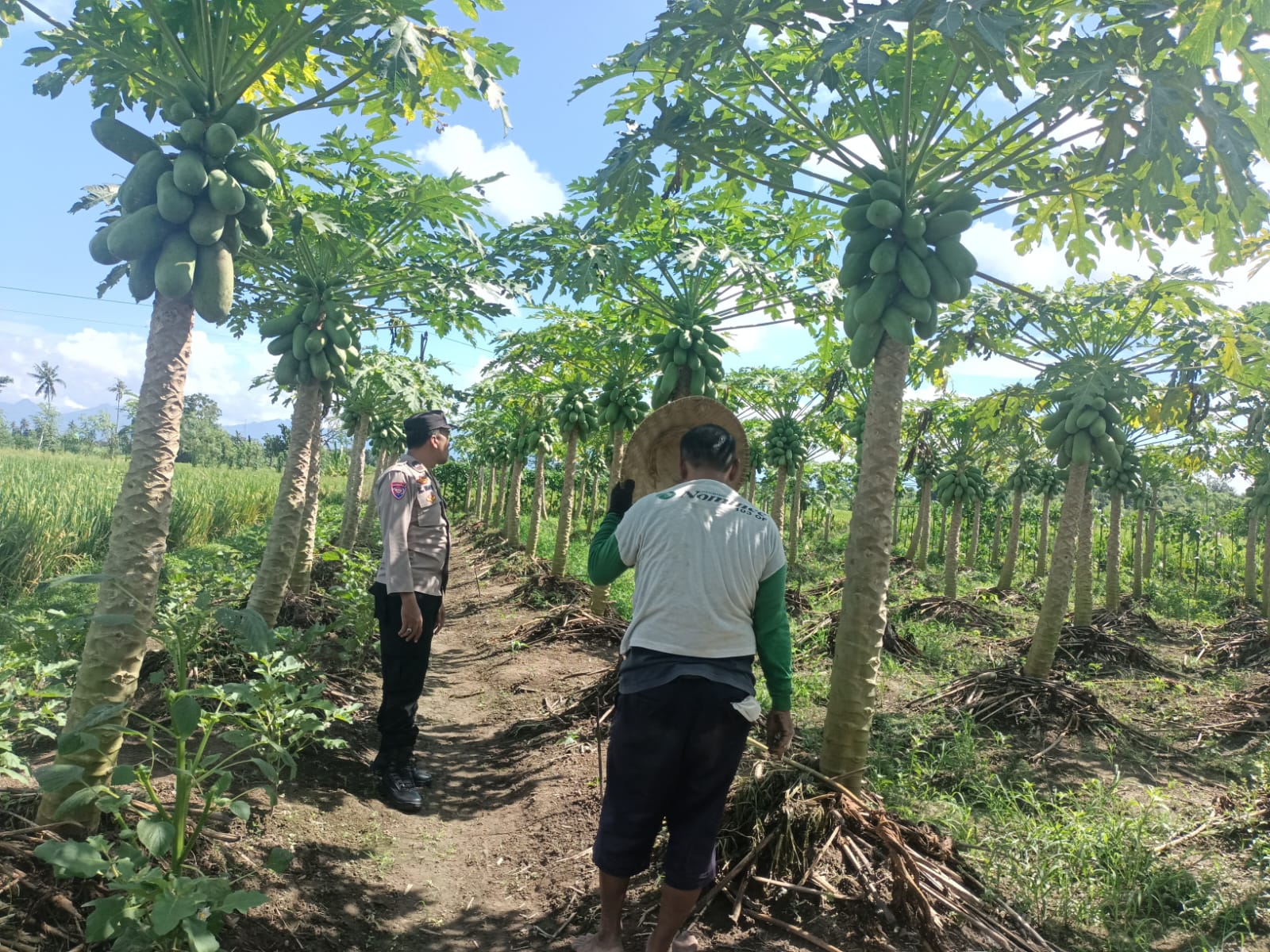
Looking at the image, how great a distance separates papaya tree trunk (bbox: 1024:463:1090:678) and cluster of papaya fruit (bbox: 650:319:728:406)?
396cm

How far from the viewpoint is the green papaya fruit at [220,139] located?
3.30 metres

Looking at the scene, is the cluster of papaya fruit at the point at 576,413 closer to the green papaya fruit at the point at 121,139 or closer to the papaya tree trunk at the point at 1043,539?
the green papaya fruit at the point at 121,139

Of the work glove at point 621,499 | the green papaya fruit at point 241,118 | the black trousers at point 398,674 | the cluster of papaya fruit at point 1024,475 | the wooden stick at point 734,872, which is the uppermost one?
the cluster of papaya fruit at point 1024,475

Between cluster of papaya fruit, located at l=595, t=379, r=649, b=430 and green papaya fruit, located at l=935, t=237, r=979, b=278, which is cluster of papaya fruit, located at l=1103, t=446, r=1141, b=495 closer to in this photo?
cluster of papaya fruit, located at l=595, t=379, r=649, b=430

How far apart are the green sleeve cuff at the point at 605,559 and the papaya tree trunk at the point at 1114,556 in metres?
13.7

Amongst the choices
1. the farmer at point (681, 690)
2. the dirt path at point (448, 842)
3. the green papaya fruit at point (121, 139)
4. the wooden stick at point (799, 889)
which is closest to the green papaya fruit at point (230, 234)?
the green papaya fruit at point (121, 139)

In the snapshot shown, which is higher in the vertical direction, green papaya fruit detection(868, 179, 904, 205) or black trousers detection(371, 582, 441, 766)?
green papaya fruit detection(868, 179, 904, 205)

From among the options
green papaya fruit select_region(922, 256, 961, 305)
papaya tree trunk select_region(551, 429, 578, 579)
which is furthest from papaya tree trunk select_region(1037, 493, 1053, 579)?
green papaya fruit select_region(922, 256, 961, 305)

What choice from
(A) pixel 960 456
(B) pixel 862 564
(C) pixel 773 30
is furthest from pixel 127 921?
(A) pixel 960 456

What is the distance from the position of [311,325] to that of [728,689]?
5.62 m

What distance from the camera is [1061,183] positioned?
4320 mm

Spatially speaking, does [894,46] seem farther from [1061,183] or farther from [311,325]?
[311,325]

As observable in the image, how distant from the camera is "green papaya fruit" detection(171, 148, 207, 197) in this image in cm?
319

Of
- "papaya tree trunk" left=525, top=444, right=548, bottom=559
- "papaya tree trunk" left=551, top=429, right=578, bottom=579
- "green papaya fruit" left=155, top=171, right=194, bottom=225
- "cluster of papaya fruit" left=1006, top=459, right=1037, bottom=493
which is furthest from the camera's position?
"cluster of papaya fruit" left=1006, top=459, right=1037, bottom=493
